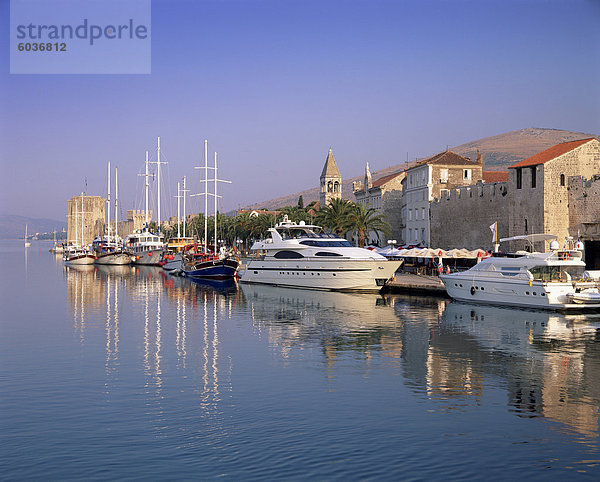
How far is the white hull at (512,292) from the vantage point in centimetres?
2788

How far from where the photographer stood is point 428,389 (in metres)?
15.5

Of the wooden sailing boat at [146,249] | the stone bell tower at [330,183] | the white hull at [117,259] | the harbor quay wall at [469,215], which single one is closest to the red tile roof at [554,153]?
the harbor quay wall at [469,215]

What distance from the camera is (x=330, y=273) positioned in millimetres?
39406

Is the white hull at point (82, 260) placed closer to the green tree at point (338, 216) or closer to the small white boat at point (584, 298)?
the green tree at point (338, 216)

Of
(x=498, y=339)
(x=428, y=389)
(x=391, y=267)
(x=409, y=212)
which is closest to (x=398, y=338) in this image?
(x=498, y=339)

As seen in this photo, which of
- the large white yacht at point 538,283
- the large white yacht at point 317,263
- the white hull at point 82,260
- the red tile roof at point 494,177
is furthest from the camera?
the white hull at point 82,260

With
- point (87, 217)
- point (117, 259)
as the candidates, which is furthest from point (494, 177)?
point (87, 217)

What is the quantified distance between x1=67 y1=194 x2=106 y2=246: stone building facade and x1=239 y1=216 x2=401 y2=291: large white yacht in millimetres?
139219

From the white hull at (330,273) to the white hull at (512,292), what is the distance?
5317 millimetres

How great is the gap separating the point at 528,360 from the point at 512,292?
11.0 meters

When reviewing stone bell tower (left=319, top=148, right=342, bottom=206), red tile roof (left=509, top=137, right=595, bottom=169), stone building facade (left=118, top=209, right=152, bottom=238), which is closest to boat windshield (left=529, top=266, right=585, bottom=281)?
red tile roof (left=509, top=137, right=595, bottom=169)

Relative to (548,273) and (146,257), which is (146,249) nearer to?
(146,257)

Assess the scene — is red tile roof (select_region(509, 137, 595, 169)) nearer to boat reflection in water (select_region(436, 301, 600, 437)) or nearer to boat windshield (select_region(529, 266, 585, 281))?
boat windshield (select_region(529, 266, 585, 281))

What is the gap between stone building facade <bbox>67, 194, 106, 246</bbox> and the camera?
178 metres
